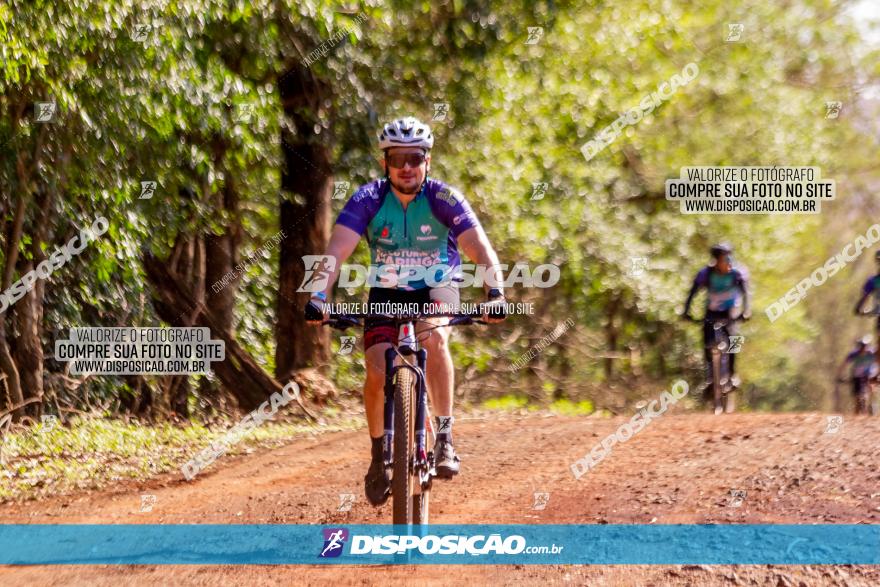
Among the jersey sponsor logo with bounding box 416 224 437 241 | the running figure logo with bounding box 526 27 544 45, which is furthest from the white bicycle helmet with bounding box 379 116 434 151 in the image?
the running figure logo with bounding box 526 27 544 45

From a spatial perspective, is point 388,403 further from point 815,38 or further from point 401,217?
point 815,38

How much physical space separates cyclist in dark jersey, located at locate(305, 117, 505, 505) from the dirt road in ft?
3.18

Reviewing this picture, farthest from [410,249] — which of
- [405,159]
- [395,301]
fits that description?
[405,159]

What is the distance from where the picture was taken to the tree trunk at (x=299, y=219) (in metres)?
16.8

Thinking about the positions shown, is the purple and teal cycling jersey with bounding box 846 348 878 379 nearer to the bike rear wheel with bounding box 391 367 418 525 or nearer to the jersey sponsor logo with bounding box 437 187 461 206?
Answer: the jersey sponsor logo with bounding box 437 187 461 206

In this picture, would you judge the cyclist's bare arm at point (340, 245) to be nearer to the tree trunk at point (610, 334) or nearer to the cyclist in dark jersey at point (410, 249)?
the cyclist in dark jersey at point (410, 249)

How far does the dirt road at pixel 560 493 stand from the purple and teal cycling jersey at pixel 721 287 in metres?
1.59

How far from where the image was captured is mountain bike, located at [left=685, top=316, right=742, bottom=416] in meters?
15.0

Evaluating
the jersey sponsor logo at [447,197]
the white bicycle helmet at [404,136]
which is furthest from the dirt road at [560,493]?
the white bicycle helmet at [404,136]

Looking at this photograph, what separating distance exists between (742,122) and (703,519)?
760 inches

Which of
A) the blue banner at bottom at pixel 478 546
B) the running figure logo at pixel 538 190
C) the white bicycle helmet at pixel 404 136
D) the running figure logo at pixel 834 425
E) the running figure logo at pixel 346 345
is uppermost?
the running figure logo at pixel 538 190

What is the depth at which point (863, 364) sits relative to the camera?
14.7 metres

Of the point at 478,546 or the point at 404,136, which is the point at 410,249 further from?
the point at 478,546

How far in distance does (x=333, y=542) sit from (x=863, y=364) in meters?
8.38
